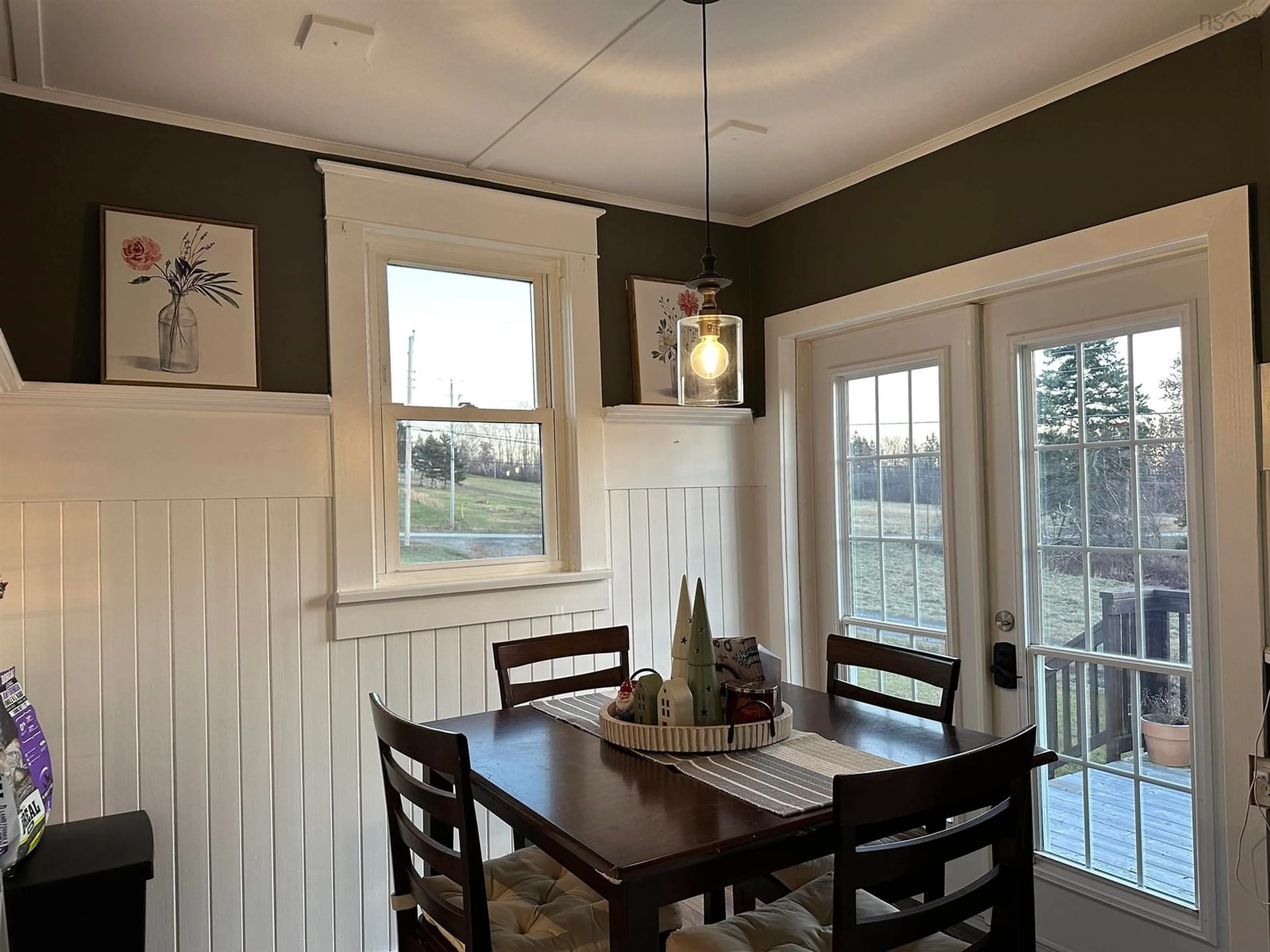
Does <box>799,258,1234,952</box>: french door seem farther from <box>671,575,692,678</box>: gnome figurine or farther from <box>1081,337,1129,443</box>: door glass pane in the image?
<box>671,575,692,678</box>: gnome figurine

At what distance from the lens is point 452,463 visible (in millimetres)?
2984

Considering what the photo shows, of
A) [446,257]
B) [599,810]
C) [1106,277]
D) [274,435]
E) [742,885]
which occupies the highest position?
[446,257]

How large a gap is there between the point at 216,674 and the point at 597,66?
Answer: 1.93 m

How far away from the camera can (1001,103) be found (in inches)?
101

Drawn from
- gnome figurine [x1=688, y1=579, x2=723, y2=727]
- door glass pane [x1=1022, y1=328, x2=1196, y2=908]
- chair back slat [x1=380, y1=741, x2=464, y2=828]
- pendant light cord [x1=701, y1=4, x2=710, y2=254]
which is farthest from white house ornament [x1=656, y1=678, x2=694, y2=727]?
door glass pane [x1=1022, y1=328, x2=1196, y2=908]

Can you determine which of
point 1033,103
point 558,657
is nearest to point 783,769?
point 558,657

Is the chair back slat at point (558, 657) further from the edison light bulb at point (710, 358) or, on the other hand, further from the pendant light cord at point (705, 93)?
the pendant light cord at point (705, 93)

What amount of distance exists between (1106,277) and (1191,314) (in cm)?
25

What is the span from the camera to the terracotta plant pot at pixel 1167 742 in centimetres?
236

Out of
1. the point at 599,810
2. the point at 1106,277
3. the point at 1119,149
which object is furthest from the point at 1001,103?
the point at 599,810

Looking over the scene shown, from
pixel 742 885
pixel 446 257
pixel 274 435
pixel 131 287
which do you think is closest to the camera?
Answer: pixel 742 885

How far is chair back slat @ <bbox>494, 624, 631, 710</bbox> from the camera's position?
8.13ft

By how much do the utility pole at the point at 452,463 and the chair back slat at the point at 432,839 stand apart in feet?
3.85

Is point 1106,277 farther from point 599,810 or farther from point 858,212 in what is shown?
point 599,810
